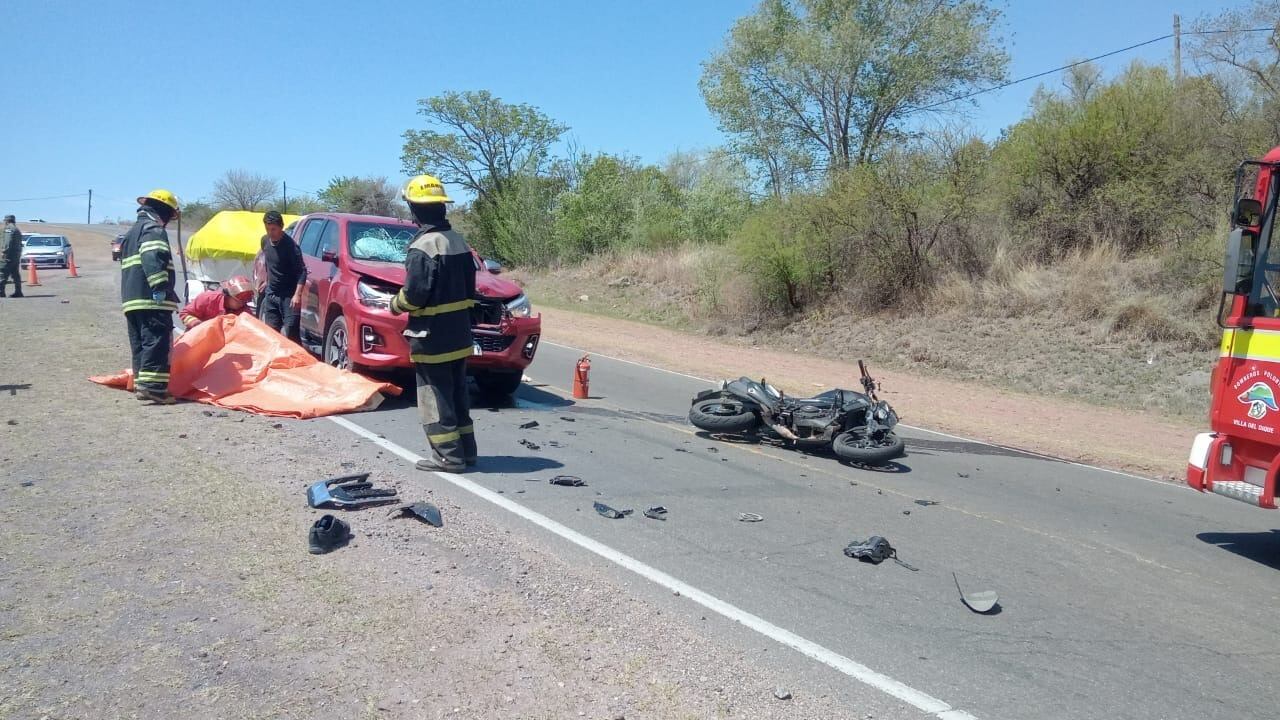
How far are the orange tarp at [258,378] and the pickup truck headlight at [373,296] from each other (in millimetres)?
754

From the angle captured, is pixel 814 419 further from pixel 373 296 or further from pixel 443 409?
pixel 373 296

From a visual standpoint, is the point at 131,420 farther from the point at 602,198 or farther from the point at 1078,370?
the point at 602,198

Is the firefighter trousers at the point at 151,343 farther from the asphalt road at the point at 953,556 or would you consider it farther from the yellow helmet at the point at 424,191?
the yellow helmet at the point at 424,191

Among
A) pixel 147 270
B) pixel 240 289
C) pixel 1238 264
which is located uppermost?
pixel 1238 264

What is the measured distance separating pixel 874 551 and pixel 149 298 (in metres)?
7.07

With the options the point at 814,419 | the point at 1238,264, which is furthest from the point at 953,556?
the point at 1238,264

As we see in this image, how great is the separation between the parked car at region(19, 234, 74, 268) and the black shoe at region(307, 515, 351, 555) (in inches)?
1433

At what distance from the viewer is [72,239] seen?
214ft

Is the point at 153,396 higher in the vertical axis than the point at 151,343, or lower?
lower

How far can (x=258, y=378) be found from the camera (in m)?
9.67

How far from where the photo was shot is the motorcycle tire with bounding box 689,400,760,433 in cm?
910

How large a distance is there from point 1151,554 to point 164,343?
28.3ft

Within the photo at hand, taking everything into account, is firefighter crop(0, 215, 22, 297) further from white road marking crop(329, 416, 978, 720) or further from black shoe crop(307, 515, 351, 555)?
black shoe crop(307, 515, 351, 555)

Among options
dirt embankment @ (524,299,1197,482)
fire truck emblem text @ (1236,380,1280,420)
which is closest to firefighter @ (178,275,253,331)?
dirt embankment @ (524,299,1197,482)
